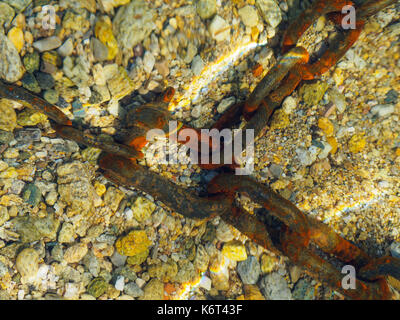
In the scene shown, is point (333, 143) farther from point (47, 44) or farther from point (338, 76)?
point (47, 44)

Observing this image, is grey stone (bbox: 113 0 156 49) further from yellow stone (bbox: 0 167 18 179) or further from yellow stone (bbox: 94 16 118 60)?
yellow stone (bbox: 0 167 18 179)

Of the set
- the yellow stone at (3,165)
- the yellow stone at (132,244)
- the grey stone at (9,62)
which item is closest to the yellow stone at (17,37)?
the grey stone at (9,62)

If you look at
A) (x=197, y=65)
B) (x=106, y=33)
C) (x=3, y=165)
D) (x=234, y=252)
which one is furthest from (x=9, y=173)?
(x=234, y=252)

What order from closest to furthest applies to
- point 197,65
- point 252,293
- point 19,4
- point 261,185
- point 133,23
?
point 19,4 → point 261,185 → point 133,23 → point 252,293 → point 197,65

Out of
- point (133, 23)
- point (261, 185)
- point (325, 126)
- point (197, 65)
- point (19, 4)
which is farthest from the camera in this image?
point (325, 126)

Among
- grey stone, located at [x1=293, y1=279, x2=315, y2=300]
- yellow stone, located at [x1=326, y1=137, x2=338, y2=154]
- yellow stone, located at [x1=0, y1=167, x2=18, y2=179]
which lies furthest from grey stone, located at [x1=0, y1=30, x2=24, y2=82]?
grey stone, located at [x1=293, y1=279, x2=315, y2=300]

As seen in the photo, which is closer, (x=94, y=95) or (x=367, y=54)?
(x=94, y=95)
